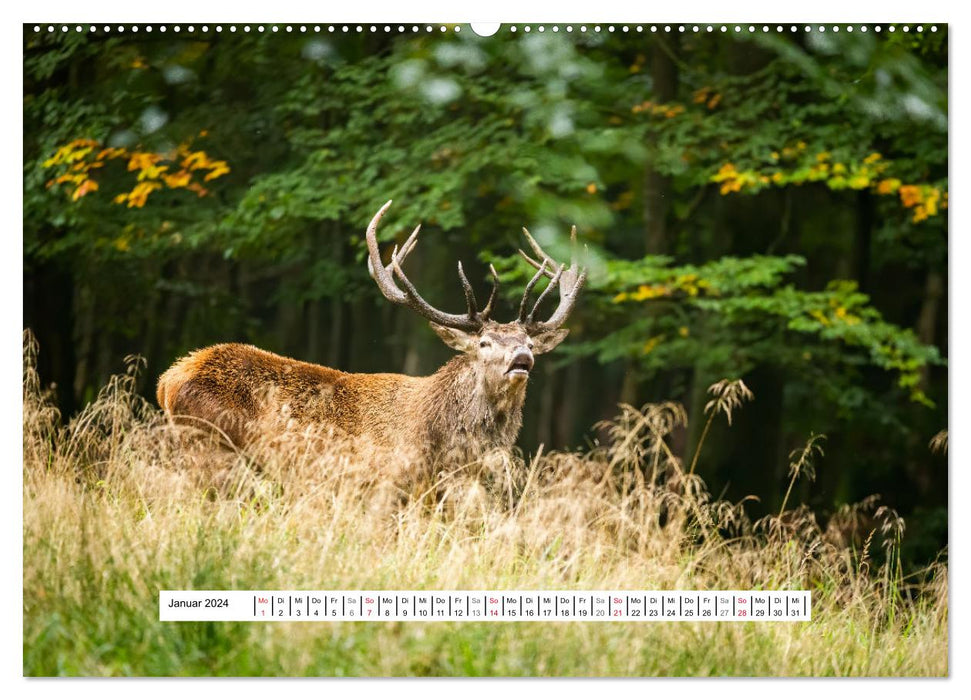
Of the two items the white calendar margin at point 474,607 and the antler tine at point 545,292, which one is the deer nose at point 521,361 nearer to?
the antler tine at point 545,292

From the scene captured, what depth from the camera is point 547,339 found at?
673 cm

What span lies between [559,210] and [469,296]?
83cm

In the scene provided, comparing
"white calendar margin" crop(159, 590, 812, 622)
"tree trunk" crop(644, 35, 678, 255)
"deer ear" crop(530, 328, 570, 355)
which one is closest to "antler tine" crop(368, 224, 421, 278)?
"deer ear" crop(530, 328, 570, 355)

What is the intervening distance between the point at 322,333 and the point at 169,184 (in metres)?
1.34

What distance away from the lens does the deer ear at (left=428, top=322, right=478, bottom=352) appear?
21.9 ft

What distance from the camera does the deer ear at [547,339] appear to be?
6.70m

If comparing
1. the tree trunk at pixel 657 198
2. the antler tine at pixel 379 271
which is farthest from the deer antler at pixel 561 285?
the antler tine at pixel 379 271

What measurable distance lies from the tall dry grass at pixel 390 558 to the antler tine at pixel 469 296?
0.96 metres

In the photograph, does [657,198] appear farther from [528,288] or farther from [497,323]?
[497,323]

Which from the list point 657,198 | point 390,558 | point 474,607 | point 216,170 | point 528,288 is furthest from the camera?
point 657,198

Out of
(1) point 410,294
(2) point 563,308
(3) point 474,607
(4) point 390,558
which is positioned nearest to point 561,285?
(2) point 563,308

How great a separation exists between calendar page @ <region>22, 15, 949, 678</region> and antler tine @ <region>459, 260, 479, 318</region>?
0.02m

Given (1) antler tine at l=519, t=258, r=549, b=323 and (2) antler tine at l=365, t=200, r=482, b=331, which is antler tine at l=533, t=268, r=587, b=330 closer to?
(1) antler tine at l=519, t=258, r=549, b=323
